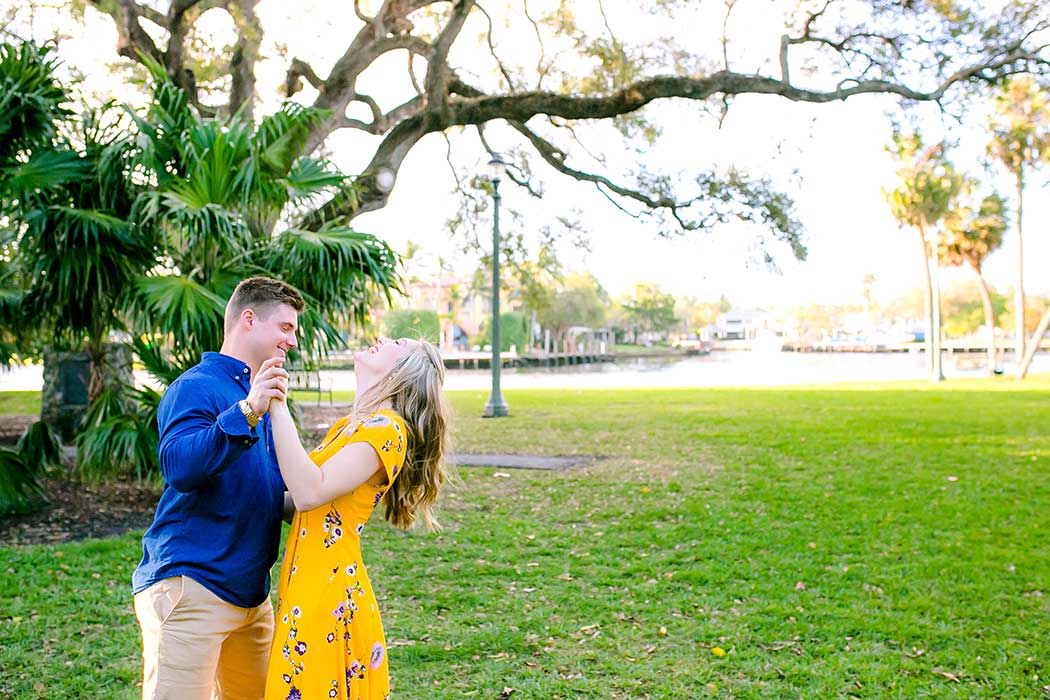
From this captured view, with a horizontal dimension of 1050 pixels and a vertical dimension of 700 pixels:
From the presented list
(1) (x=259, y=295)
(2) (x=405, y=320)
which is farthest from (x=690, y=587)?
(2) (x=405, y=320)

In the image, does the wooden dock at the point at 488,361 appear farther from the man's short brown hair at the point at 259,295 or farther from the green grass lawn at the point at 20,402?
the man's short brown hair at the point at 259,295

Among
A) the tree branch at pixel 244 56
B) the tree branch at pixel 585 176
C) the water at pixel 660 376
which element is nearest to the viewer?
the tree branch at pixel 244 56

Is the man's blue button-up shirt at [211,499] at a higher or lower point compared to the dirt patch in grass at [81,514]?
higher

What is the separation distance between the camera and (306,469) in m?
2.43

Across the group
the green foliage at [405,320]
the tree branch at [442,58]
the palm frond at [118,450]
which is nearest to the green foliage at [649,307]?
the green foliage at [405,320]

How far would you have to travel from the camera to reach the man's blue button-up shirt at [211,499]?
2.36 m

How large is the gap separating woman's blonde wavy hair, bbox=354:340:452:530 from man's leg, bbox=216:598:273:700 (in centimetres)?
52

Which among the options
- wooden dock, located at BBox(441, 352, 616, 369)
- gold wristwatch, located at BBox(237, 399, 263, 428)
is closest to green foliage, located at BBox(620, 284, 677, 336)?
wooden dock, located at BBox(441, 352, 616, 369)

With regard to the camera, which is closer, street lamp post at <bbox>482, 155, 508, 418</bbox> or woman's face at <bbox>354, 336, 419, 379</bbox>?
woman's face at <bbox>354, 336, 419, 379</bbox>

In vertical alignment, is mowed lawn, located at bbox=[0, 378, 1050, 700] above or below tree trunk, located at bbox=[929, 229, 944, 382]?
below

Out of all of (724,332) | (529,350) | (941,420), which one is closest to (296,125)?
(941,420)

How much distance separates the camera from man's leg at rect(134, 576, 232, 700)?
2.42 m

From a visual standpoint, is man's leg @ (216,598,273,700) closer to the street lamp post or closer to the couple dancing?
the couple dancing

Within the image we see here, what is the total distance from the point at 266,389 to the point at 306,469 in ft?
0.85
